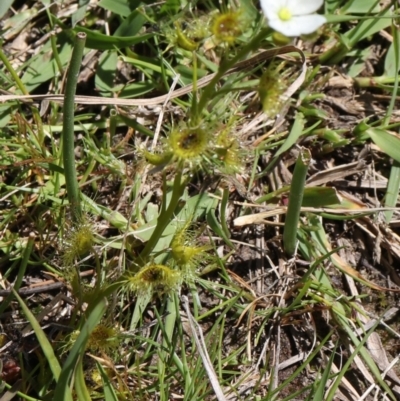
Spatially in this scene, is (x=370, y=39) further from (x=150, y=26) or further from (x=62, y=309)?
(x=62, y=309)

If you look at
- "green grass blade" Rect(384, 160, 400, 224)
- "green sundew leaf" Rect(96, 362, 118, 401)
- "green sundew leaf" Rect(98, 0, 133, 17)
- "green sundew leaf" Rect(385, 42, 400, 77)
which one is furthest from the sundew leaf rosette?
"green sundew leaf" Rect(385, 42, 400, 77)

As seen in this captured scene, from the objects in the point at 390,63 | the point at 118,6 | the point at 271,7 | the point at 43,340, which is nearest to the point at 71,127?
the point at 43,340

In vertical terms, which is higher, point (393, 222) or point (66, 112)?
point (66, 112)

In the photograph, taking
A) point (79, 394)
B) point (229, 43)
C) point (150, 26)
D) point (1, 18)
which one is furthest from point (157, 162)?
point (1, 18)

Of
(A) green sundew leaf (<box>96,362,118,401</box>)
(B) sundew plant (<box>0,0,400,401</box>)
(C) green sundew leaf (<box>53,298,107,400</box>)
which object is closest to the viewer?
(C) green sundew leaf (<box>53,298,107,400</box>)

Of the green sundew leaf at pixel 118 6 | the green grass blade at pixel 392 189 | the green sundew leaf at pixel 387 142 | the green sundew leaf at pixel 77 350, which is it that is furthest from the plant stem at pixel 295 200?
the green sundew leaf at pixel 118 6

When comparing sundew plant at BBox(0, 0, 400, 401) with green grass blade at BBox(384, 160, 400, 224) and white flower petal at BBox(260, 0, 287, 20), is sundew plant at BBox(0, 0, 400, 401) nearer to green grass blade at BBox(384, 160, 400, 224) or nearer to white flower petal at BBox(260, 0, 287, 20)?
green grass blade at BBox(384, 160, 400, 224)

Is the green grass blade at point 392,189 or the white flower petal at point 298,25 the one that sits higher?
the white flower petal at point 298,25

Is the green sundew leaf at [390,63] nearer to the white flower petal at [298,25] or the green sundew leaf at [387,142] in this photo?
the green sundew leaf at [387,142]

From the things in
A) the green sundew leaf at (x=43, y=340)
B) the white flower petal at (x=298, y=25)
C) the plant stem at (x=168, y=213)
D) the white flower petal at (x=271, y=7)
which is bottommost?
the green sundew leaf at (x=43, y=340)
